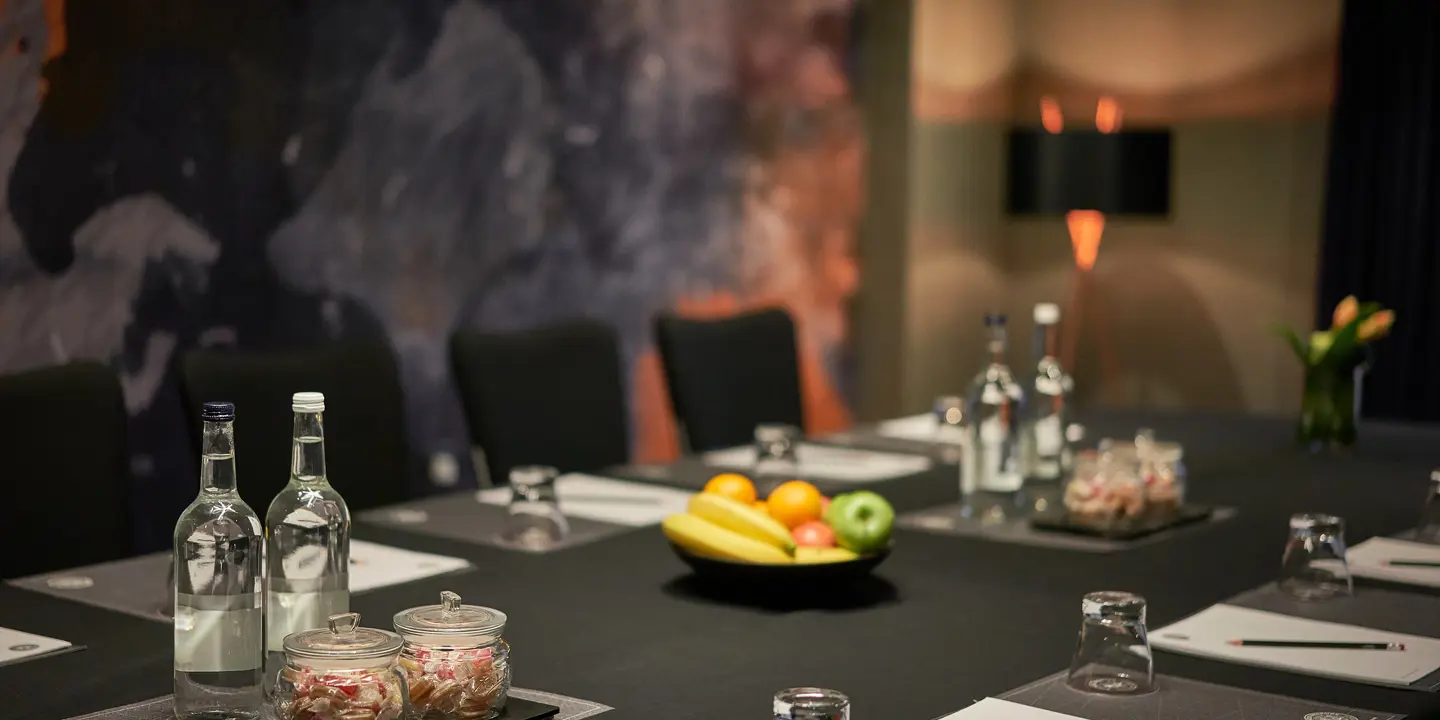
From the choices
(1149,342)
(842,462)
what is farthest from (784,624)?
(1149,342)

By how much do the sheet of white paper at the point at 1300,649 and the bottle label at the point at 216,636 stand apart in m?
1.01

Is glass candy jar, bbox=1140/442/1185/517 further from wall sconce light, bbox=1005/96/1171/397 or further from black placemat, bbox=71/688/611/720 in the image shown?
wall sconce light, bbox=1005/96/1171/397

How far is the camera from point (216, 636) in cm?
149

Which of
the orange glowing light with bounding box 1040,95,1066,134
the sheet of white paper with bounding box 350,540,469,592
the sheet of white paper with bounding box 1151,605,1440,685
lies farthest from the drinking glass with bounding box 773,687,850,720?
the orange glowing light with bounding box 1040,95,1066,134

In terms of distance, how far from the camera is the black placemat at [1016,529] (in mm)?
2488

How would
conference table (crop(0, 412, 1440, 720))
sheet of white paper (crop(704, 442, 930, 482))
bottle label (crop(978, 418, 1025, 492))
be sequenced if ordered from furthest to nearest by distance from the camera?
sheet of white paper (crop(704, 442, 930, 482)) → bottle label (crop(978, 418, 1025, 492)) → conference table (crop(0, 412, 1440, 720))

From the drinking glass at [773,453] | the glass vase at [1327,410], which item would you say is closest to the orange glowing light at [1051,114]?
the glass vase at [1327,410]

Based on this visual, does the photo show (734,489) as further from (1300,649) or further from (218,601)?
(218,601)

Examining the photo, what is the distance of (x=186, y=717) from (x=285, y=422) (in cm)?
145

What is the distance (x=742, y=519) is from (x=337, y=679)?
89 centimetres

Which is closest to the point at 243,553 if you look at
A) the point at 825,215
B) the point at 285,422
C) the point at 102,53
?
the point at 285,422

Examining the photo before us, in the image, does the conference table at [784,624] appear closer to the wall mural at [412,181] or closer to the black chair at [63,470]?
the black chair at [63,470]

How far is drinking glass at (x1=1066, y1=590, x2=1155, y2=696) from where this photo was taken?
170cm

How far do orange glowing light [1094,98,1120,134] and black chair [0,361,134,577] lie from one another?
4.72 metres
